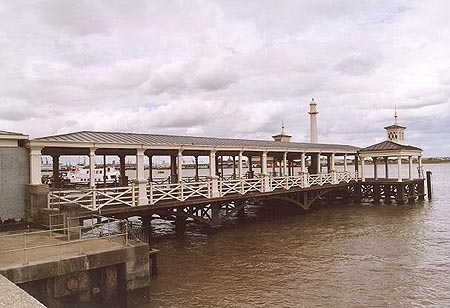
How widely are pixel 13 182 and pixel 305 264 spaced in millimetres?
10456

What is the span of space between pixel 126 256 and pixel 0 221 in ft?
18.2

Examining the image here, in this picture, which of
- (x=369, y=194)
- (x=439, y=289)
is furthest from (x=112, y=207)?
(x=369, y=194)

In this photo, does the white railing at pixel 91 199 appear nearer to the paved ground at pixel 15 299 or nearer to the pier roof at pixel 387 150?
the paved ground at pixel 15 299

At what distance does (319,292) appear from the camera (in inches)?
484

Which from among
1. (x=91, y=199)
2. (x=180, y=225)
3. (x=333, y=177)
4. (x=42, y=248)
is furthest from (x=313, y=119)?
(x=42, y=248)

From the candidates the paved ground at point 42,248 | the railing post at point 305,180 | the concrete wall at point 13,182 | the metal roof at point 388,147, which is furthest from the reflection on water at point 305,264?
the metal roof at point 388,147

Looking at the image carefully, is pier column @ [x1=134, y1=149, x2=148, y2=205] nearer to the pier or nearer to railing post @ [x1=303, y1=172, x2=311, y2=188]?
the pier

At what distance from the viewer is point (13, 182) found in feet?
46.5

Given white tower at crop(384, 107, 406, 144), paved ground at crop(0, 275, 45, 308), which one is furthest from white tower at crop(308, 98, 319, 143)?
paved ground at crop(0, 275, 45, 308)

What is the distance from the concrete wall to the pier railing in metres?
0.96

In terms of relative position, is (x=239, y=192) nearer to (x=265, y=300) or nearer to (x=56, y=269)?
(x=265, y=300)

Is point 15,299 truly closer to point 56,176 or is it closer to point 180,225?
point 56,176

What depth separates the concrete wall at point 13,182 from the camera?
13.8m

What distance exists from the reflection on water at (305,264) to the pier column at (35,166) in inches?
207
